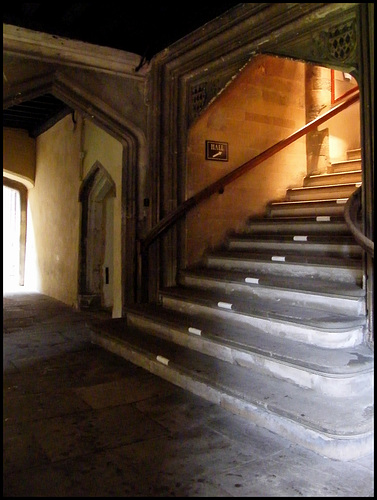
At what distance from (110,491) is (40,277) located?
7.44 metres

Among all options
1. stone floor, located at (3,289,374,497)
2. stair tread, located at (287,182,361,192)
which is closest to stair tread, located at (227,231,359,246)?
stair tread, located at (287,182,361,192)

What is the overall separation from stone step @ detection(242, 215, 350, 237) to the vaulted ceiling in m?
2.03

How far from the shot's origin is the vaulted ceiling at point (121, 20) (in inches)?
149

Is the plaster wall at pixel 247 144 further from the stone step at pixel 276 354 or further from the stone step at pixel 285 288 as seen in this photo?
the stone step at pixel 276 354

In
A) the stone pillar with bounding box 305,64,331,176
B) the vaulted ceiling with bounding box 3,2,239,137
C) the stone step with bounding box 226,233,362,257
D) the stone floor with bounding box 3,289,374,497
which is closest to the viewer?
the stone floor with bounding box 3,289,374,497

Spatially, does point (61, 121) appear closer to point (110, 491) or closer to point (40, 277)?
point (40, 277)

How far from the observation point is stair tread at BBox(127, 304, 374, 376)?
245 centimetres

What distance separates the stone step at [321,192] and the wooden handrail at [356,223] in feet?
6.18

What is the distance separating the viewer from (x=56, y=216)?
8.05m

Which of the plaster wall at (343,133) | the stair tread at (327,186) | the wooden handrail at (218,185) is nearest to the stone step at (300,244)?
the wooden handrail at (218,185)

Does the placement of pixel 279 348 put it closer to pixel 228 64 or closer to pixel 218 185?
pixel 218 185

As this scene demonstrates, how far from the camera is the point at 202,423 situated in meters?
2.50

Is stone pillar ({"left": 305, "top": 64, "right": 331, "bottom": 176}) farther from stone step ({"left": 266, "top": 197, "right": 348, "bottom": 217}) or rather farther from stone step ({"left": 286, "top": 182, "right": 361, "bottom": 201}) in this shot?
stone step ({"left": 266, "top": 197, "right": 348, "bottom": 217})

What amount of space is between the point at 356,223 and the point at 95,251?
489 centimetres
